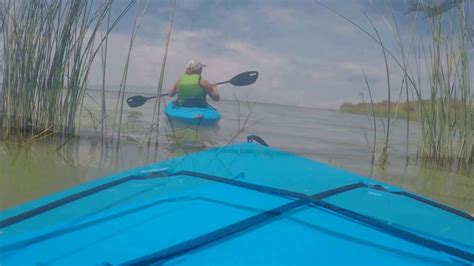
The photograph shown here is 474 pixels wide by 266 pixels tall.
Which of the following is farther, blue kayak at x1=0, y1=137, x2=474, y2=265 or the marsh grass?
the marsh grass

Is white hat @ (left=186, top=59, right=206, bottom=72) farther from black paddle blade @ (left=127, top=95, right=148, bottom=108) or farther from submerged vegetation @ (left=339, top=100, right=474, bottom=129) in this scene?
submerged vegetation @ (left=339, top=100, right=474, bottom=129)

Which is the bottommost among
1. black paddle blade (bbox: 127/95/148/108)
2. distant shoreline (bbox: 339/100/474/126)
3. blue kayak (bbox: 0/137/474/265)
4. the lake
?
blue kayak (bbox: 0/137/474/265)

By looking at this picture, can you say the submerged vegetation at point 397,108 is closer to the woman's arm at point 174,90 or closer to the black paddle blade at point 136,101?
the woman's arm at point 174,90

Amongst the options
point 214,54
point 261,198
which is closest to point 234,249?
point 261,198

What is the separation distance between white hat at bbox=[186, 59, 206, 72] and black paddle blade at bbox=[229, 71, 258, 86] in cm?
10

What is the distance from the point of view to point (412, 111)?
5.15 ft

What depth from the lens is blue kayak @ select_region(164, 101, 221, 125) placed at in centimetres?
146

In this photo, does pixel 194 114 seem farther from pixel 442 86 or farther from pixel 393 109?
pixel 442 86

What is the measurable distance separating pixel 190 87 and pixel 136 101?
0.18 metres

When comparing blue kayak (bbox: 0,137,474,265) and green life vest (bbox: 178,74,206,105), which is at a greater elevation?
green life vest (bbox: 178,74,206,105)

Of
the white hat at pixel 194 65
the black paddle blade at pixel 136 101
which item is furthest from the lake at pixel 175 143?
the white hat at pixel 194 65

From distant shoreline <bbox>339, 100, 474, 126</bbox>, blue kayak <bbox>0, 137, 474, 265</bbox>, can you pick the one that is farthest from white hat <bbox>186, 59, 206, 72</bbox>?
distant shoreline <bbox>339, 100, 474, 126</bbox>

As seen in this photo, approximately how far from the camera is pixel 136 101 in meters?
1.48

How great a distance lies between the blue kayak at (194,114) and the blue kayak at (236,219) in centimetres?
10
